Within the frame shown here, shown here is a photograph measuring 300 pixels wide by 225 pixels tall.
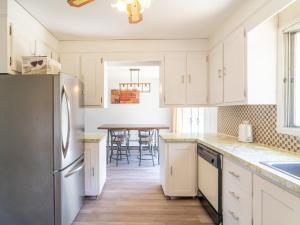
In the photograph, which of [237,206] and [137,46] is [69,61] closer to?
[137,46]

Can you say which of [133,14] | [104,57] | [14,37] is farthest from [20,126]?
[104,57]

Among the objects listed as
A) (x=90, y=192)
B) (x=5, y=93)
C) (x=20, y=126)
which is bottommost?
(x=90, y=192)

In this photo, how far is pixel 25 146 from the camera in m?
2.05

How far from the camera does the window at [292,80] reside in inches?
81.3

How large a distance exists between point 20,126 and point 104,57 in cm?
172

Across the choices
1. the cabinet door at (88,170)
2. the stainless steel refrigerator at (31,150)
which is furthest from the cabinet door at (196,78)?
the stainless steel refrigerator at (31,150)

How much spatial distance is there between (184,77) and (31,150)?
7.35ft

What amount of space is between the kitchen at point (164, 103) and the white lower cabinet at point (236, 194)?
0.01 meters

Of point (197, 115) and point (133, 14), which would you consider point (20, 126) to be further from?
point (197, 115)

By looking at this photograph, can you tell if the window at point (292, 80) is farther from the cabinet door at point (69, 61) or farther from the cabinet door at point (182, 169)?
the cabinet door at point (69, 61)

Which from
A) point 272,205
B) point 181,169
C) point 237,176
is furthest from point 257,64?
point 181,169

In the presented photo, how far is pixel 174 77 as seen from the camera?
3412 mm

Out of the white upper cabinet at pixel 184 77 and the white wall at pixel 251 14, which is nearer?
the white wall at pixel 251 14

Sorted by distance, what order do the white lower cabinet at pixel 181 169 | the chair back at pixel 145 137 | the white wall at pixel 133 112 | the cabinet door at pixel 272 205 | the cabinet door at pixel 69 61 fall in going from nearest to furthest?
the cabinet door at pixel 272 205 → the white lower cabinet at pixel 181 169 → the cabinet door at pixel 69 61 → the chair back at pixel 145 137 → the white wall at pixel 133 112
